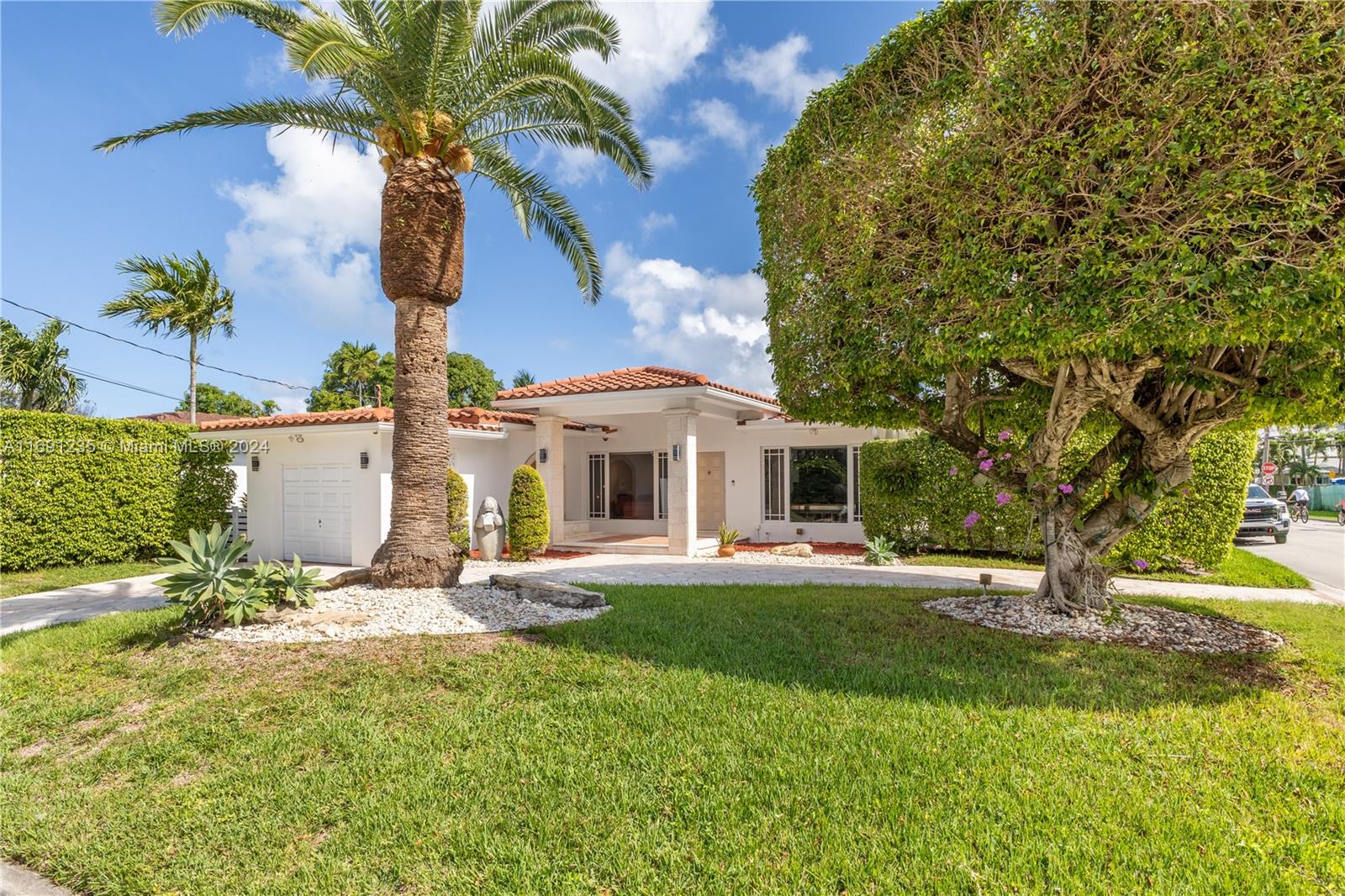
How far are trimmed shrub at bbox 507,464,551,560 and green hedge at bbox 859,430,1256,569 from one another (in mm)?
8055

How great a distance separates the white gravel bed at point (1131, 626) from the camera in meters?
6.70

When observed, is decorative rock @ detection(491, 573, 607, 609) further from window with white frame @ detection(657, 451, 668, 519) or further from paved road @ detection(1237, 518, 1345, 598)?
paved road @ detection(1237, 518, 1345, 598)

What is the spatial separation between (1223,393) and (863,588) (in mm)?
5326

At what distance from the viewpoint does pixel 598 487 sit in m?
19.8

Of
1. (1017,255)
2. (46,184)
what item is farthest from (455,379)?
(1017,255)

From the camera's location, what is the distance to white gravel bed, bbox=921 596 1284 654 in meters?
6.70

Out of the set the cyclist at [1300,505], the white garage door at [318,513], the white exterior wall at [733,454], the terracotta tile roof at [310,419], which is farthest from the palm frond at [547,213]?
the cyclist at [1300,505]

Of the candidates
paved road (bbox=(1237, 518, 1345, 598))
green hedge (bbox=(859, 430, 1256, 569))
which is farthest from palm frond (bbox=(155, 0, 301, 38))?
paved road (bbox=(1237, 518, 1345, 598))

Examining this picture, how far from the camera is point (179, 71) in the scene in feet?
33.2

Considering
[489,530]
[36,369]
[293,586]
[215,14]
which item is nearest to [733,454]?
[489,530]

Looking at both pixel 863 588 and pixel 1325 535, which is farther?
pixel 1325 535

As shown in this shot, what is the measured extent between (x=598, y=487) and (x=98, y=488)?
1231 cm

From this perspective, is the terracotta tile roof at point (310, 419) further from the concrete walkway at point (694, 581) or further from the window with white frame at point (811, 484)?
the window with white frame at point (811, 484)

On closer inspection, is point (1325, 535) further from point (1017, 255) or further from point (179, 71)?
point (179, 71)
